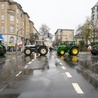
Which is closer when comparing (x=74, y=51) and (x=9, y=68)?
(x=9, y=68)

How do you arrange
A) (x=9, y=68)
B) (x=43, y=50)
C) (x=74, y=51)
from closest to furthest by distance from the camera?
1. (x=9, y=68)
2. (x=74, y=51)
3. (x=43, y=50)

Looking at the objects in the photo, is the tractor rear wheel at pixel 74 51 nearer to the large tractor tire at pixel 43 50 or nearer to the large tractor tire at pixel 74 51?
the large tractor tire at pixel 74 51

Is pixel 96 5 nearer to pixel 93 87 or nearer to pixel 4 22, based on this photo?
pixel 4 22

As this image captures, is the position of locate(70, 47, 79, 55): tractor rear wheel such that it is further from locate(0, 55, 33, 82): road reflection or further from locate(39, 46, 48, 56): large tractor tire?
locate(0, 55, 33, 82): road reflection

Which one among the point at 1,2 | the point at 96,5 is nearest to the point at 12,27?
the point at 1,2

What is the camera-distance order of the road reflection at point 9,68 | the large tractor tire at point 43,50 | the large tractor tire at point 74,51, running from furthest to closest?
the large tractor tire at point 43,50 < the large tractor tire at point 74,51 < the road reflection at point 9,68


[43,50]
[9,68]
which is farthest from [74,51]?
[9,68]

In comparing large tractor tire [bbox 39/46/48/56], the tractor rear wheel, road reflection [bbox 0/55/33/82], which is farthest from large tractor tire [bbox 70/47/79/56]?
road reflection [bbox 0/55/33/82]

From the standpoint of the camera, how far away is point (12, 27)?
73.5 metres

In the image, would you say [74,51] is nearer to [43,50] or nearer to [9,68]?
[43,50]

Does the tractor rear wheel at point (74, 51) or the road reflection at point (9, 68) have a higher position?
the tractor rear wheel at point (74, 51)

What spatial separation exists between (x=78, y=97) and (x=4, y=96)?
2245 mm

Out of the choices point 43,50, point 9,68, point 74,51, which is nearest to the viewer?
point 9,68

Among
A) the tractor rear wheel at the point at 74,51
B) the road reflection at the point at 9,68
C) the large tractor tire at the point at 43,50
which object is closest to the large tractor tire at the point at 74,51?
the tractor rear wheel at the point at 74,51
